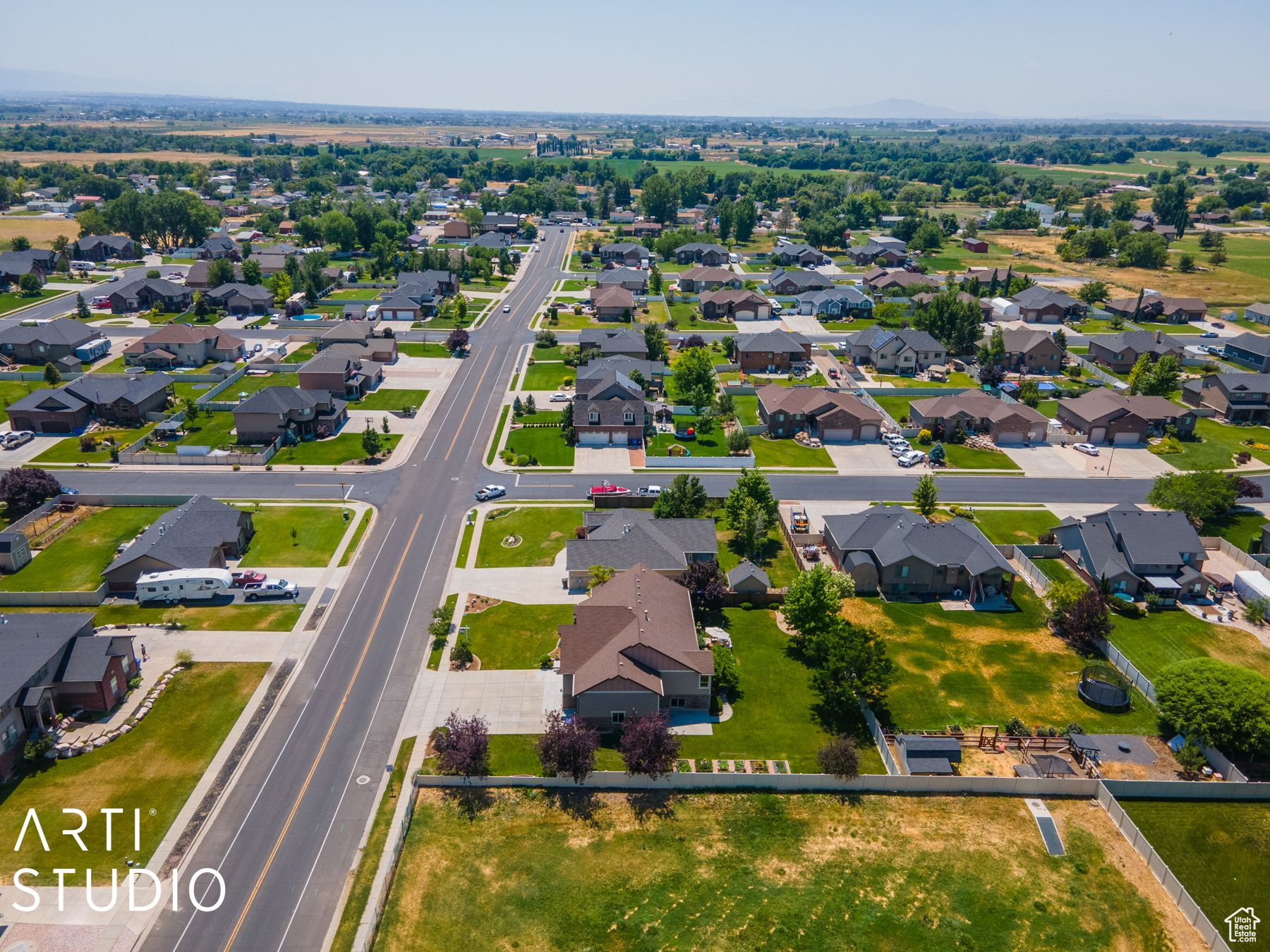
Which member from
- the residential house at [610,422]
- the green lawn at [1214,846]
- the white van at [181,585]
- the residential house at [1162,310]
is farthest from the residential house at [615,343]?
the residential house at [1162,310]

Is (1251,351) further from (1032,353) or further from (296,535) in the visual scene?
(296,535)

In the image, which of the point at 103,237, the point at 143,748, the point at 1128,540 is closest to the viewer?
the point at 143,748

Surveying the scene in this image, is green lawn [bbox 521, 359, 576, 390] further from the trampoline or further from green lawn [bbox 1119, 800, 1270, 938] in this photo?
green lawn [bbox 1119, 800, 1270, 938]

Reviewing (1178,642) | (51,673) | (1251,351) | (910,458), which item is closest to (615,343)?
(910,458)

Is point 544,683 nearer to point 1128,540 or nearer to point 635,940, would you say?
point 635,940

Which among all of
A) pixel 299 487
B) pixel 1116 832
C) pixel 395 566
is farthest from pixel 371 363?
pixel 1116 832

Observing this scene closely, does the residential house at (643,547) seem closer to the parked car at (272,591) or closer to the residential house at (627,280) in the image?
the parked car at (272,591)

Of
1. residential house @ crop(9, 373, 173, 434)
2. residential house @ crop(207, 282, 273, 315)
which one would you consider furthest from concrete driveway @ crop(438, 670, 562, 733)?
residential house @ crop(207, 282, 273, 315)
